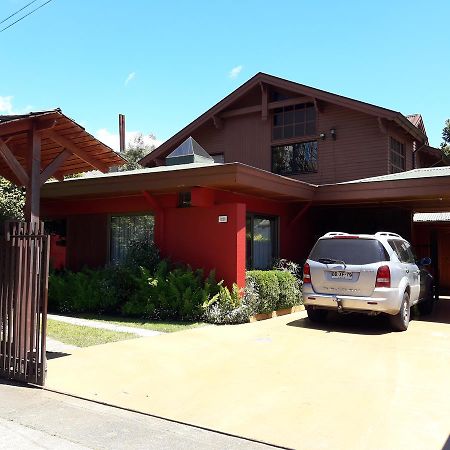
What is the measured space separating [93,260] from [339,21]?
29.9ft

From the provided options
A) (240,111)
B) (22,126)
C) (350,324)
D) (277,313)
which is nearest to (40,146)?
(22,126)

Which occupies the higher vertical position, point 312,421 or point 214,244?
point 214,244

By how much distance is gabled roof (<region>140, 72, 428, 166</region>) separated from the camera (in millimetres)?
15961

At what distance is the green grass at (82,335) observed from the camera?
26.1ft

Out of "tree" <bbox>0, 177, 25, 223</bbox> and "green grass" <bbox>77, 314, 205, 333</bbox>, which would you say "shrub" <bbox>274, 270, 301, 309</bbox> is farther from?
"tree" <bbox>0, 177, 25, 223</bbox>

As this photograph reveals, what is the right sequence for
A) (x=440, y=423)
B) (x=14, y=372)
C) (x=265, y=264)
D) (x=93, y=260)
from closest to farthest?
(x=440, y=423), (x=14, y=372), (x=265, y=264), (x=93, y=260)

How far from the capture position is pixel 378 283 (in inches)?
340

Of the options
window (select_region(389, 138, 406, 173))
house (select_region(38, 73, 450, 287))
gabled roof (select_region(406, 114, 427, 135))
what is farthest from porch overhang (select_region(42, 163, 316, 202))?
gabled roof (select_region(406, 114, 427, 135))

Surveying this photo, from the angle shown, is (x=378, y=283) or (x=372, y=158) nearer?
(x=378, y=283)

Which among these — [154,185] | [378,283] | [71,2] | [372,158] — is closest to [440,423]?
[378,283]

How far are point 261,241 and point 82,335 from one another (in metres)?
5.95

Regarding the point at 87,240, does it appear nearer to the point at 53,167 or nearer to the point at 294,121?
the point at 53,167

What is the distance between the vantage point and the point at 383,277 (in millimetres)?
8641

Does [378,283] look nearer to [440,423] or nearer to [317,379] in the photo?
[317,379]
